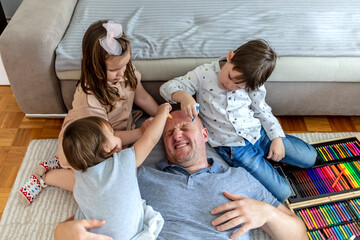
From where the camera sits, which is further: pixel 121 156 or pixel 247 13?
pixel 247 13

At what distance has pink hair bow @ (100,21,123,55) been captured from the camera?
131 centimetres

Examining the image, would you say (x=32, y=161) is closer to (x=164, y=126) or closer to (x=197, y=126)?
(x=164, y=126)

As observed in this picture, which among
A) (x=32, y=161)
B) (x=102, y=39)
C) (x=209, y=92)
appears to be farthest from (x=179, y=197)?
(x=32, y=161)

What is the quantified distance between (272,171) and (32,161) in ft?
4.29

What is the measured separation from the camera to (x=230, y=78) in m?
1.49

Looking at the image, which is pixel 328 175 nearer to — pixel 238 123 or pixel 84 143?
pixel 238 123

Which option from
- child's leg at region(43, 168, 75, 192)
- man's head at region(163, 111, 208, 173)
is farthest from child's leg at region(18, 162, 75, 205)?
man's head at region(163, 111, 208, 173)

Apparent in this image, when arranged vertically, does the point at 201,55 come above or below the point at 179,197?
above

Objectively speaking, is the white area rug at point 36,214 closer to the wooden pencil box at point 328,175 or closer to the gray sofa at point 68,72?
the wooden pencil box at point 328,175

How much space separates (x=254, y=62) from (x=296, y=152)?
594 mm

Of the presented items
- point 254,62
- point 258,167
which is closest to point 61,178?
point 258,167

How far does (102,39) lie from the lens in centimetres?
133

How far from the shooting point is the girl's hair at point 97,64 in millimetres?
1359

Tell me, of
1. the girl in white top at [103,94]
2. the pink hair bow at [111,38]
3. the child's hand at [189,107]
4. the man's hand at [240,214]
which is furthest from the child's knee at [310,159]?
the pink hair bow at [111,38]
